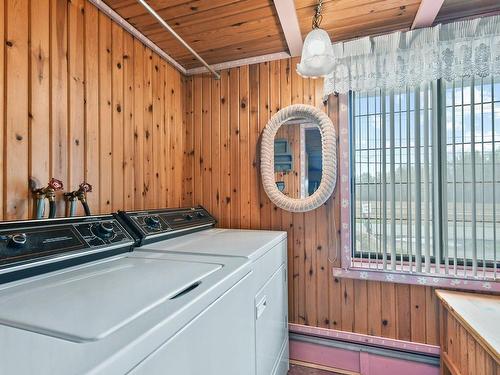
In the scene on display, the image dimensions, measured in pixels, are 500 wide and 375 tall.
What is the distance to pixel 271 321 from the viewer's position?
1497mm

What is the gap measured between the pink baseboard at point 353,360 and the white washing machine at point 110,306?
1.06 meters

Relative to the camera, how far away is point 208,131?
7.58 feet

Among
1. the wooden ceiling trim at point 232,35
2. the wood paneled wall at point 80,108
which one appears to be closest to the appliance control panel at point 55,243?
the wood paneled wall at point 80,108

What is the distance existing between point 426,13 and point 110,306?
84.6 inches

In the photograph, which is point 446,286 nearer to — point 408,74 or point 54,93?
point 408,74

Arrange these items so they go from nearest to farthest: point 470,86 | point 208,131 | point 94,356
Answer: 1. point 94,356
2. point 470,86
3. point 208,131

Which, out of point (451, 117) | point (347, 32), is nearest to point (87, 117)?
point (347, 32)

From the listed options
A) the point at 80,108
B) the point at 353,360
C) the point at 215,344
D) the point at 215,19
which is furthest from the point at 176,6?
the point at 353,360

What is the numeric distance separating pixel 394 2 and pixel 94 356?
206cm

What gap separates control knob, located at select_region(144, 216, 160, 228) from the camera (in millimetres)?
1500

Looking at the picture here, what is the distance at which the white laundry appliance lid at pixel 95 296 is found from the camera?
55cm

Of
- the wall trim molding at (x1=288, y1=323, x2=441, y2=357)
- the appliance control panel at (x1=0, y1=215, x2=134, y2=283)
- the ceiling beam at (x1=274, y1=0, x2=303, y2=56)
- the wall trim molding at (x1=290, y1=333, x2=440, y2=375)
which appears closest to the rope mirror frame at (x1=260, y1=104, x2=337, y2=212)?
the ceiling beam at (x1=274, y1=0, x2=303, y2=56)

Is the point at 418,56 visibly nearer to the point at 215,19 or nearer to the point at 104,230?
the point at 215,19

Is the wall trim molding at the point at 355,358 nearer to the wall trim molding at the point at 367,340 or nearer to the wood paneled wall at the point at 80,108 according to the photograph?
the wall trim molding at the point at 367,340
